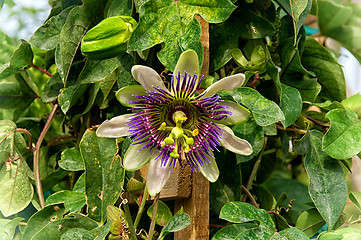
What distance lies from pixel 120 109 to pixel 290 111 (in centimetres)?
38

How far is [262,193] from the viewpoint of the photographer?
1.04 m

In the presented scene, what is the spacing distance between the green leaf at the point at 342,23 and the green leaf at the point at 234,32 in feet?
0.70

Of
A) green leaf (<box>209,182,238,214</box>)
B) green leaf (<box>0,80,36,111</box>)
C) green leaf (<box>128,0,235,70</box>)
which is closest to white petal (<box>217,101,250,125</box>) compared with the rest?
green leaf (<box>128,0,235,70</box>)

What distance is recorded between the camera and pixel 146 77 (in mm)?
716

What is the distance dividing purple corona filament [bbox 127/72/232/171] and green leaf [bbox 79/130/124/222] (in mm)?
78

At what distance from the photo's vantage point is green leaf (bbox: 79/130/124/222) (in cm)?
80

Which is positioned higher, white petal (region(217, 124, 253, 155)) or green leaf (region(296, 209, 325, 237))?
white petal (region(217, 124, 253, 155))

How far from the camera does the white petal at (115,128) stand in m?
Answer: 0.76

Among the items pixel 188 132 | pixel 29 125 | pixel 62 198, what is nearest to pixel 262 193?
Result: pixel 188 132

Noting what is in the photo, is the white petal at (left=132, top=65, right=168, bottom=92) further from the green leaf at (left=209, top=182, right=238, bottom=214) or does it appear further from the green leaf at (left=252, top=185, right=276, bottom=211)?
the green leaf at (left=252, top=185, right=276, bottom=211)

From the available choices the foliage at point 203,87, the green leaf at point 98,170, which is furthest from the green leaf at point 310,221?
the green leaf at point 98,170

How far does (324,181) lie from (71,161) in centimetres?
55

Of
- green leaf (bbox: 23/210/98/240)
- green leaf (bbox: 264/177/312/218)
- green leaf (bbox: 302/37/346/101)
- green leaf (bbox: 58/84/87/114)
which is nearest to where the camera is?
green leaf (bbox: 23/210/98/240)

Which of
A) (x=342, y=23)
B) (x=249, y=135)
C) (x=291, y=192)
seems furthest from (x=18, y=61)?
(x=291, y=192)
